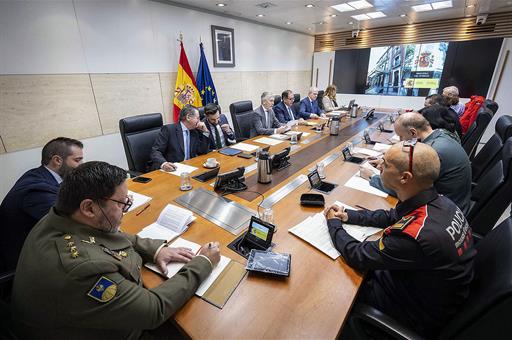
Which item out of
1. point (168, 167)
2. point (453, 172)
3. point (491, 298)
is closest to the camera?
point (491, 298)

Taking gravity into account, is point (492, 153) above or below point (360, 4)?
below

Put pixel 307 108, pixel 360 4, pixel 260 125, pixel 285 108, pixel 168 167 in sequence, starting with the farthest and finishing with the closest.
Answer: pixel 307 108 → pixel 285 108 → pixel 360 4 → pixel 260 125 → pixel 168 167

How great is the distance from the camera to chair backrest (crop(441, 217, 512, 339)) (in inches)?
26.2

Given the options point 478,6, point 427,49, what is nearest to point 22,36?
point 478,6

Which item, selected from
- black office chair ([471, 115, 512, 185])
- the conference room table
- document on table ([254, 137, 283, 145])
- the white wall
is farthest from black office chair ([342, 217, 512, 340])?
the white wall

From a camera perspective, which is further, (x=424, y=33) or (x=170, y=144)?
(x=424, y=33)

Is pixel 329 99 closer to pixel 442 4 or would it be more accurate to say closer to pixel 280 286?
pixel 442 4

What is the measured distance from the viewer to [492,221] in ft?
4.65

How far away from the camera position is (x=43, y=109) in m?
2.87

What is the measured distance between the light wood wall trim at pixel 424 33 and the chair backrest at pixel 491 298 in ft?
22.6

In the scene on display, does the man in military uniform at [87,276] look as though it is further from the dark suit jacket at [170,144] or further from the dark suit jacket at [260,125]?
the dark suit jacket at [260,125]

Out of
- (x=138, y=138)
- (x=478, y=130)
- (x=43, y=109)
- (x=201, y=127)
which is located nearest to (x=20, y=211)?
(x=138, y=138)

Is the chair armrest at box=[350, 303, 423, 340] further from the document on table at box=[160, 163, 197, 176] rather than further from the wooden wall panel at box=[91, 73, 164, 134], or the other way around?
the wooden wall panel at box=[91, 73, 164, 134]

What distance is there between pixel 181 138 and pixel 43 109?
5.90 ft
